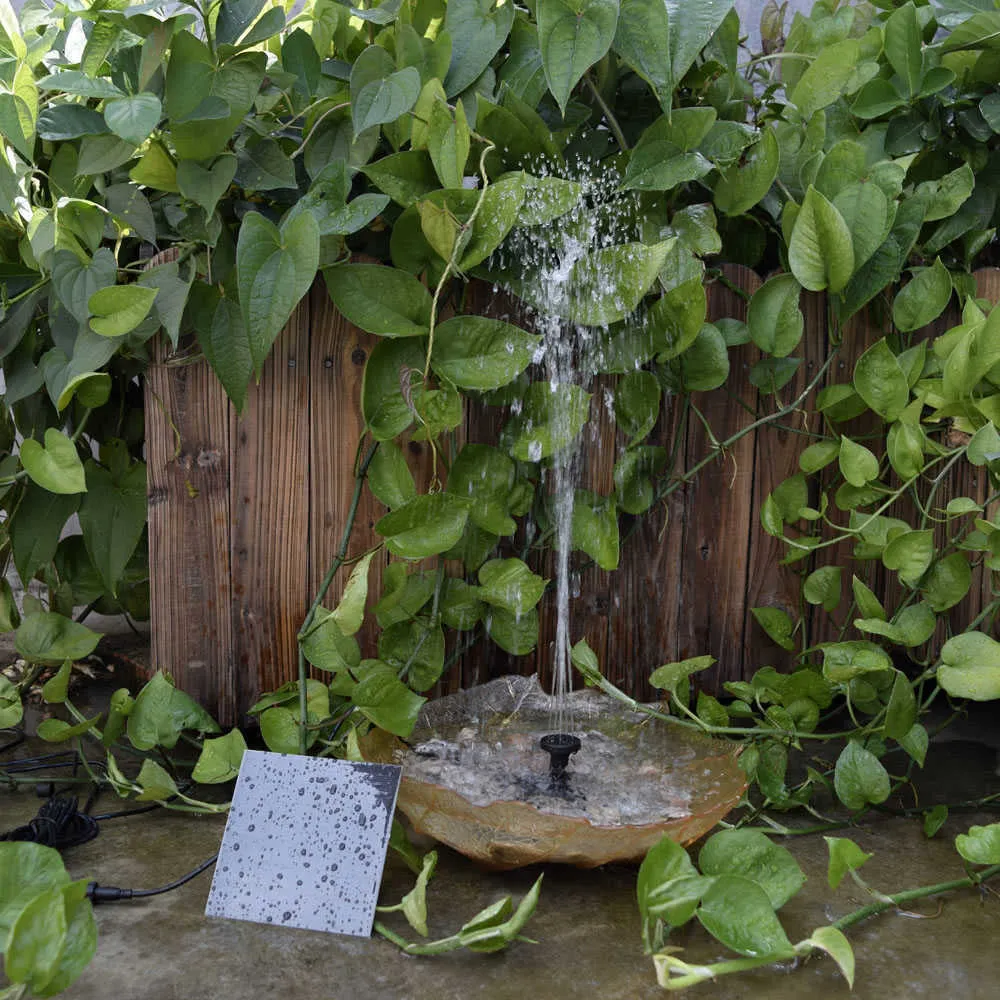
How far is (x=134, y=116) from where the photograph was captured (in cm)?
118

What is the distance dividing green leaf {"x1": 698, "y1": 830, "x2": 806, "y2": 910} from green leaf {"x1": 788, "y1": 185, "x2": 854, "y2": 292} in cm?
70

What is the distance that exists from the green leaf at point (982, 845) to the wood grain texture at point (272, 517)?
0.88 m

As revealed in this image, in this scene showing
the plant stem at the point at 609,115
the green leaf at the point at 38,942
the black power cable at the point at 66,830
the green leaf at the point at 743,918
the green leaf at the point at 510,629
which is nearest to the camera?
the green leaf at the point at 38,942

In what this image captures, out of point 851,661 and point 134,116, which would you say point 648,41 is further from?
point 851,661

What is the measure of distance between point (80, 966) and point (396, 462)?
70 cm

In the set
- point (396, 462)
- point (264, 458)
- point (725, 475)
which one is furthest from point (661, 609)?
point (264, 458)

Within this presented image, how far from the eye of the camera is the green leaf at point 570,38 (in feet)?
4.01

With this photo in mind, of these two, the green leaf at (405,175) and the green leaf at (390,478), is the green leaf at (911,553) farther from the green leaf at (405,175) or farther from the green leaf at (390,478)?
the green leaf at (405,175)

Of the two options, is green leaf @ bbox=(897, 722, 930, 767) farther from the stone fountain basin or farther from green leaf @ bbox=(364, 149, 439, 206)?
green leaf @ bbox=(364, 149, 439, 206)

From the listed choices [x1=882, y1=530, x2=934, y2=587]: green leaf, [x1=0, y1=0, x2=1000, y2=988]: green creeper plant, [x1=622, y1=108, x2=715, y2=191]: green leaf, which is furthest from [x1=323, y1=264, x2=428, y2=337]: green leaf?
[x1=882, y1=530, x2=934, y2=587]: green leaf

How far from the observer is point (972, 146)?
5.13 ft

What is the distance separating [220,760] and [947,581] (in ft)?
3.04

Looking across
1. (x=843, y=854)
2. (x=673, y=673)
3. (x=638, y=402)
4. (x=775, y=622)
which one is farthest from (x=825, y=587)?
(x=843, y=854)

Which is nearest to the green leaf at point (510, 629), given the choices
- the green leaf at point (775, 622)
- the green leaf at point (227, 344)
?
the green leaf at point (775, 622)
